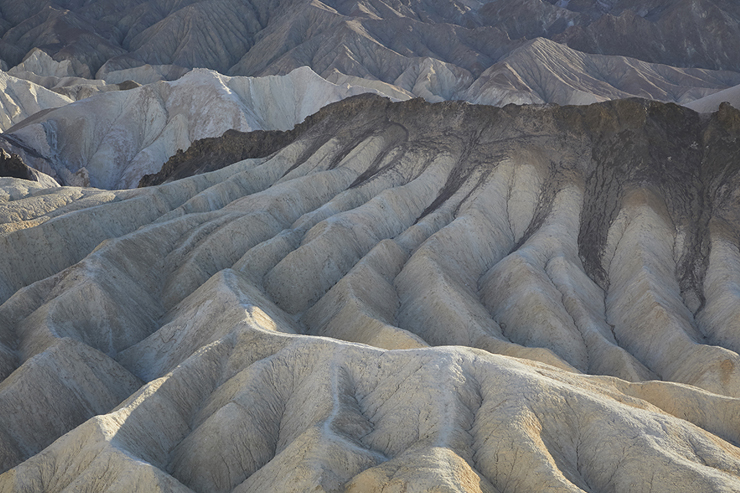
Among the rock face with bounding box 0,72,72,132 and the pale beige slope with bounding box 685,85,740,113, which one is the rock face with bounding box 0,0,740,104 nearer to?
the rock face with bounding box 0,72,72,132

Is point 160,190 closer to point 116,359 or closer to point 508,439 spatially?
point 116,359

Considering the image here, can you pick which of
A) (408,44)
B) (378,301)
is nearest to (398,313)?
(378,301)

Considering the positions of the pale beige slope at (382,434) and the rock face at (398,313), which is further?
the rock face at (398,313)

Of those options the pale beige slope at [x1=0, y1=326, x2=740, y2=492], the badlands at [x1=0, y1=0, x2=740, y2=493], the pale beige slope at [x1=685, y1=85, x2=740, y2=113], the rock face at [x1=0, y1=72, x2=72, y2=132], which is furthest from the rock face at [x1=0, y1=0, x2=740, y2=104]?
the pale beige slope at [x1=0, y1=326, x2=740, y2=492]

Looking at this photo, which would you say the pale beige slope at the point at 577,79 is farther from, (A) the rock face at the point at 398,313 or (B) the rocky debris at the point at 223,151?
(A) the rock face at the point at 398,313

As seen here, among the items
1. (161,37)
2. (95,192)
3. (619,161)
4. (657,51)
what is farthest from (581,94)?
(161,37)

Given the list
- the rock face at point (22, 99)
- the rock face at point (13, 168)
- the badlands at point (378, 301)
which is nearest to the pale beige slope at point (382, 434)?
the badlands at point (378, 301)
